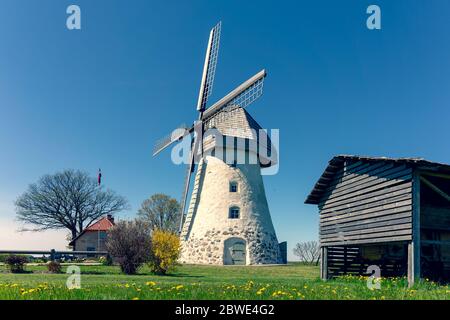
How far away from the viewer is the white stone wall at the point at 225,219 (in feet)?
114

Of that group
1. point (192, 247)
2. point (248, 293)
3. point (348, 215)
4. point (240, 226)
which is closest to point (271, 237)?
point (240, 226)

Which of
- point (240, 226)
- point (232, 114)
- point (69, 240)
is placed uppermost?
point (232, 114)

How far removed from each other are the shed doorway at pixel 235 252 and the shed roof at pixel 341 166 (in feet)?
44.8

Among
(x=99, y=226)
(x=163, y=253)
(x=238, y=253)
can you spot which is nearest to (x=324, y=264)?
(x=163, y=253)

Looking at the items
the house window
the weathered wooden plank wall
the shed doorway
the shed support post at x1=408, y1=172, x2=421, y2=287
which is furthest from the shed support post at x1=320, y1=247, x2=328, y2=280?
the house window

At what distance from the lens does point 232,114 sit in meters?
36.0

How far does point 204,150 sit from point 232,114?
3798 millimetres

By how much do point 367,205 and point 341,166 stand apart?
299 cm

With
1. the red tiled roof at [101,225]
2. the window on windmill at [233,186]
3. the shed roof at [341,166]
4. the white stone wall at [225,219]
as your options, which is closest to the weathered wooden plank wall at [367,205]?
the shed roof at [341,166]

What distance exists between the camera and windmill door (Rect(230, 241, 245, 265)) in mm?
34719

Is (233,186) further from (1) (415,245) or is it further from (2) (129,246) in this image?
(1) (415,245)

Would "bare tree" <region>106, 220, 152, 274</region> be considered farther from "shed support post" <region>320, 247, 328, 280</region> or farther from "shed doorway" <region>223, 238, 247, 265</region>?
"shed doorway" <region>223, 238, 247, 265</region>

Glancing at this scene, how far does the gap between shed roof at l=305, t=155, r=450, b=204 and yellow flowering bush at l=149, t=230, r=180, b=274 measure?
806 centimetres

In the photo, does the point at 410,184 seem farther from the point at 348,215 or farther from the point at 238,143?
the point at 238,143
